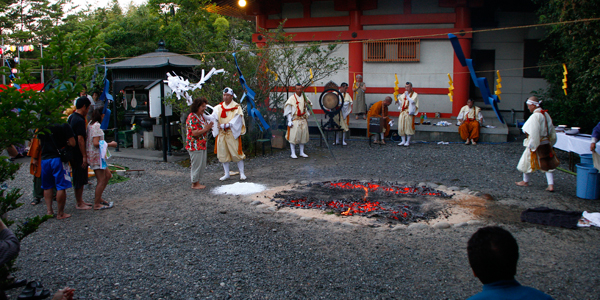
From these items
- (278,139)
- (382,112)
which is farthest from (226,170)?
(382,112)

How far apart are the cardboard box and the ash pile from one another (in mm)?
3832

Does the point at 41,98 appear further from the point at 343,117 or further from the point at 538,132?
the point at 343,117

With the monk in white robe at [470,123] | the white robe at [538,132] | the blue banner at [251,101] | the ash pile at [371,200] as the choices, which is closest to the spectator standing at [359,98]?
the monk in white robe at [470,123]

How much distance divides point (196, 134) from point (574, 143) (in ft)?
22.3

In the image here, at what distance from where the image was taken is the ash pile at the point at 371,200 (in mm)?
5570

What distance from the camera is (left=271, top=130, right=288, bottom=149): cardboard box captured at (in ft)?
36.3

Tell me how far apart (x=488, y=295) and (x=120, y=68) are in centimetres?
1246

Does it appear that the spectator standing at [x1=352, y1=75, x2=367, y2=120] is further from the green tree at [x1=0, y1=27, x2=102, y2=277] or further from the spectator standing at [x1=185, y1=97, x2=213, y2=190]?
the green tree at [x1=0, y1=27, x2=102, y2=277]

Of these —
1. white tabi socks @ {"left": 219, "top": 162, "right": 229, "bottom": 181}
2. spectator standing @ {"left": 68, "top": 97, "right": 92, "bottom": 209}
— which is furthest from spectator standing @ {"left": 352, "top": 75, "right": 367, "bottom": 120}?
spectator standing @ {"left": 68, "top": 97, "right": 92, "bottom": 209}

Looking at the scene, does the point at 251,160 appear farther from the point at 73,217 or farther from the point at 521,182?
the point at 521,182

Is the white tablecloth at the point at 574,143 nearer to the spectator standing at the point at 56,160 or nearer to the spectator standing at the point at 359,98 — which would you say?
the spectator standing at the point at 359,98

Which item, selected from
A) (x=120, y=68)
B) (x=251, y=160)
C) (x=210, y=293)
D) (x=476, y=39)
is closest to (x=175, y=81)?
(x=251, y=160)

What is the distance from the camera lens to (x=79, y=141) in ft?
18.8

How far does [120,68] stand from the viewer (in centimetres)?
1232
